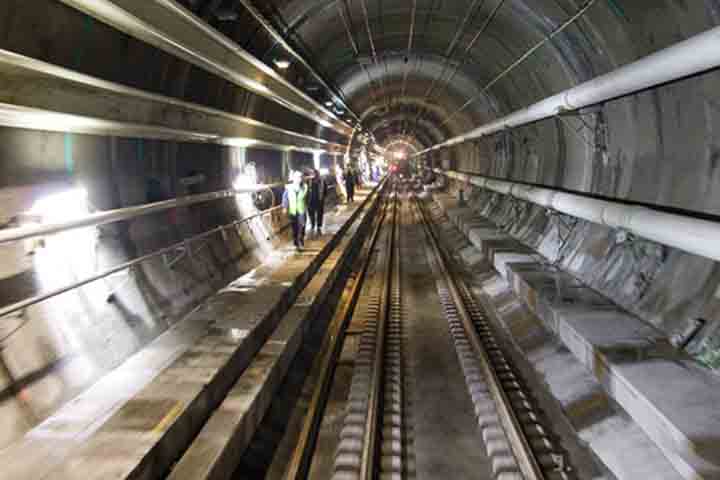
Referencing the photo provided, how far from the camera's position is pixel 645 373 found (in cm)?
424

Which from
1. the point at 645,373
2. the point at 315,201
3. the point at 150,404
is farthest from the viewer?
the point at 315,201

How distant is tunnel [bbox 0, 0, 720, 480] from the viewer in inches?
154

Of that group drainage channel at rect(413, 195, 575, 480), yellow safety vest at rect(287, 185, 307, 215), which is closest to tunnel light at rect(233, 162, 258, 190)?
yellow safety vest at rect(287, 185, 307, 215)

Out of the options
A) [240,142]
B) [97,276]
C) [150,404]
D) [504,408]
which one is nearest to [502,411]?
[504,408]

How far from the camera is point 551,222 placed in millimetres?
9617

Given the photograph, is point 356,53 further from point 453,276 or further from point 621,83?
point 621,83

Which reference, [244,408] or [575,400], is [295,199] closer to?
[244,408]

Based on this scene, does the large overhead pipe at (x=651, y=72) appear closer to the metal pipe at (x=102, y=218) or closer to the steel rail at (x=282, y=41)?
the steel rail at (x=282, y=41)

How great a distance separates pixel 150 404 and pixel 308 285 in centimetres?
474

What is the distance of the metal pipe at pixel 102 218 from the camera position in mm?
3635

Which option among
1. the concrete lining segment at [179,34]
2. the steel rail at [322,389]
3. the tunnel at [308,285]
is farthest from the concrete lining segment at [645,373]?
the concrete lining segment at [179,34]

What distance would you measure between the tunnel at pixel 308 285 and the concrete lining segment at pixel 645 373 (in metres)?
0.02

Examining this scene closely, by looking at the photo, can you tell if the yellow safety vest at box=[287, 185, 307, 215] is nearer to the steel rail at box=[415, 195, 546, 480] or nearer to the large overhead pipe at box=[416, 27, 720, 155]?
the steel rail at box=[415, 195, 546, 480]

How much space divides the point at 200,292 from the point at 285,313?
3.79ft
